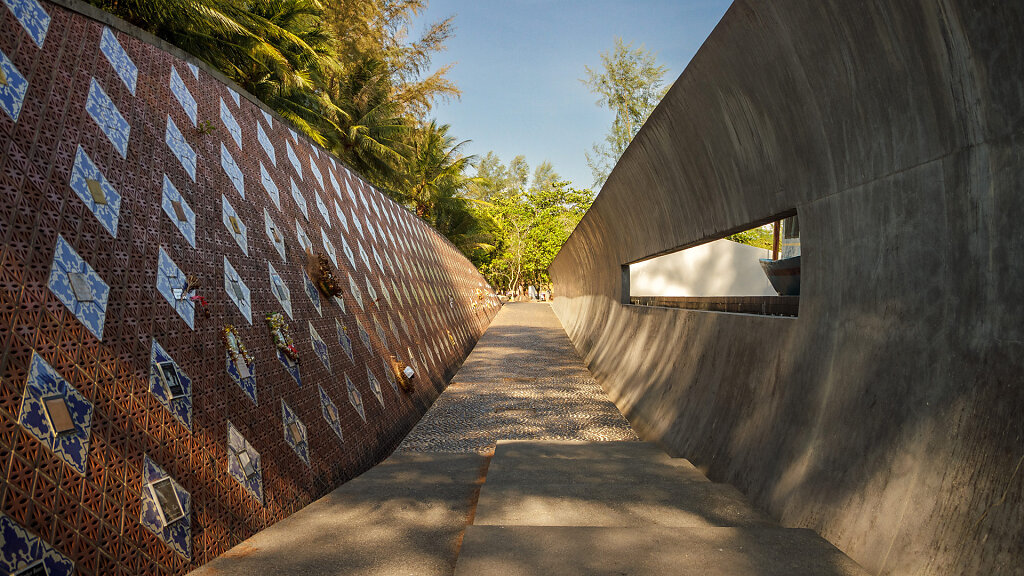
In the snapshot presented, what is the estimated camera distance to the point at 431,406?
23.9ft

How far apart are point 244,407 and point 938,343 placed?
339 cm

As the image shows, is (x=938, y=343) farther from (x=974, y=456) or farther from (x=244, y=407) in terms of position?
(x=244, y=407)

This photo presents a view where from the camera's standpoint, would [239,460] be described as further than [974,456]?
Yes

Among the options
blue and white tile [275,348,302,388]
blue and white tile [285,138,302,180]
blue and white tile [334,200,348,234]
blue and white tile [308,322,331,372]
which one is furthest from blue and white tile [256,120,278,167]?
blue and white tile [275,348,302,388]

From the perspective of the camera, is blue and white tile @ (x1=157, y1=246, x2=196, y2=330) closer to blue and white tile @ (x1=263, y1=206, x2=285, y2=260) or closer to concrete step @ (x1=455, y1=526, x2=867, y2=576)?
blue and white tile @ (x1=263, y1=206, x2=285, y2=260)

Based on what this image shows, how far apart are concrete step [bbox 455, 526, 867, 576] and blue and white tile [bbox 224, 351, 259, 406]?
5.65 ft

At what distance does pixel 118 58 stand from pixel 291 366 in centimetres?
215

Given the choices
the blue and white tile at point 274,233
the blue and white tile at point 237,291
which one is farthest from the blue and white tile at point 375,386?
the blue and white tile at point 237,291

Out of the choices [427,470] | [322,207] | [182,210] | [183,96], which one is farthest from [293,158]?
[427,470]

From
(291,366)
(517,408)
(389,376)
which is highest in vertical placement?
(291,366)

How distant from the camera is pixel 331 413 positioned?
4.14 metres

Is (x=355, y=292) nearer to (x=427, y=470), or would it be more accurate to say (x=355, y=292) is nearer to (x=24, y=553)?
(x=427, y=470)

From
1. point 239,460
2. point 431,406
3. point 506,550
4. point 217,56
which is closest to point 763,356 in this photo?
point 506,550

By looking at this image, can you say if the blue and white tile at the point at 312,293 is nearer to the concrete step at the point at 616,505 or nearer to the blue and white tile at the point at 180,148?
the blue and white tile at the point at 180,148
